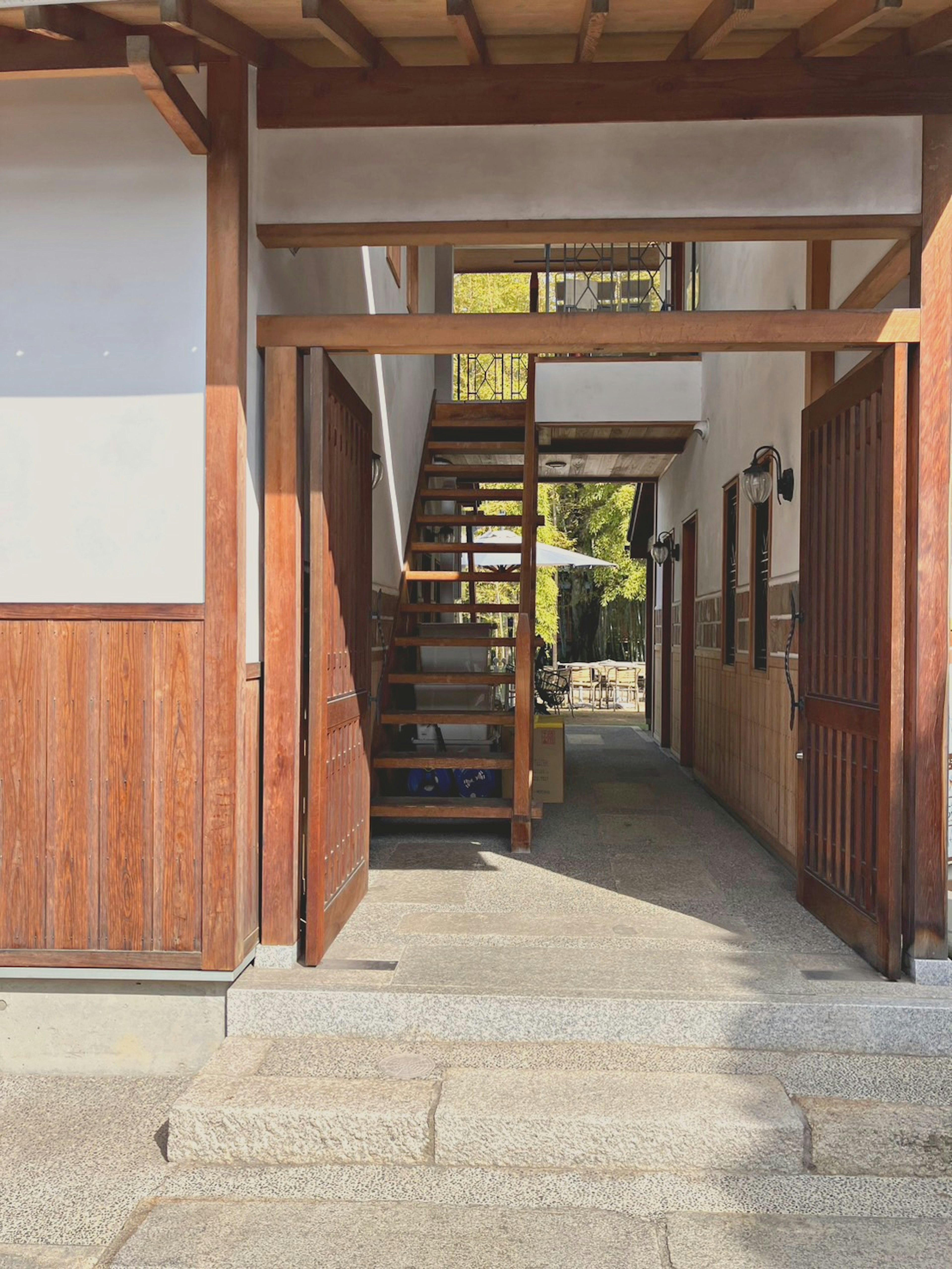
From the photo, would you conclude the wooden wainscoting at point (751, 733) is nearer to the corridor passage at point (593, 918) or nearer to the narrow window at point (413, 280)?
the corridor passage at point (593, 918)

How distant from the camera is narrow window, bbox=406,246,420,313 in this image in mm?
8391

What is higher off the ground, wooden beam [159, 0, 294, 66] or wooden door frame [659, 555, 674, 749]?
wooden beam [159, 0, 294, 66]

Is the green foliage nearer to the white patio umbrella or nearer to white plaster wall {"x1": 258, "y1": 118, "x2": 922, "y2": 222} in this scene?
the white patio umbrella

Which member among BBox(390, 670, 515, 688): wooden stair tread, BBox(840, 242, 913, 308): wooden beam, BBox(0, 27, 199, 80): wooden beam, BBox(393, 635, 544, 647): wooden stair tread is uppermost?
BBox(0, 27, 199, 80): wooden beam

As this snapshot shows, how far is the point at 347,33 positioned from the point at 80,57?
0.82 m

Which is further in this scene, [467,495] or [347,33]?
Answer: [467,495]

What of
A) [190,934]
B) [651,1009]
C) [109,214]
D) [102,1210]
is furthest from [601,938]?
[109,214]

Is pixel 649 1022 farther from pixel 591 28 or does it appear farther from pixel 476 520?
pixel 476 520

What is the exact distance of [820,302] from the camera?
5.21m

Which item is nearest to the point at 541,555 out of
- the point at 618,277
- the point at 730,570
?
the point at 618,277

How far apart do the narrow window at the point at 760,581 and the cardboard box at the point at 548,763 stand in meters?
1.42

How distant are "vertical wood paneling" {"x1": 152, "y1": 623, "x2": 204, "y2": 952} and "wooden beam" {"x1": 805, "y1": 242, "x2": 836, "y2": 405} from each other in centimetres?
315

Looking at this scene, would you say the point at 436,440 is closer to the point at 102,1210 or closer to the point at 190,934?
the point at 190,934

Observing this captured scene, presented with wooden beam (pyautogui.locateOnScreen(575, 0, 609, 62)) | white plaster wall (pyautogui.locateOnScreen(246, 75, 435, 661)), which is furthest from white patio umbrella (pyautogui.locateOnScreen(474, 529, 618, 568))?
wooden beam (pyautogui.locateOnScreen(575, 0, 609, 62))
